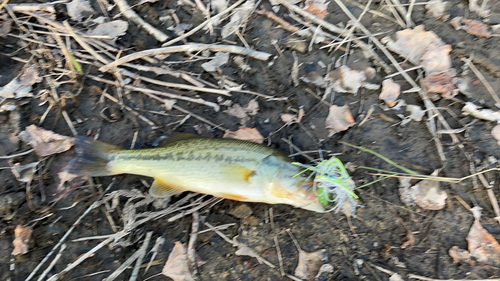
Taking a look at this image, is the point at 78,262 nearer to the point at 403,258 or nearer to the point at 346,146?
the point at 346,146

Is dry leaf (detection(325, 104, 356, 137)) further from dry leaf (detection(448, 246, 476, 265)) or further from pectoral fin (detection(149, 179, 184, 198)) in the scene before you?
pectoral fin (detection(149, 179, 184, 198))

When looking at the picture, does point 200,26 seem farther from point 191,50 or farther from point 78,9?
point 78,9

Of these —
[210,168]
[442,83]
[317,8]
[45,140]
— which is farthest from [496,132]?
[45,140]

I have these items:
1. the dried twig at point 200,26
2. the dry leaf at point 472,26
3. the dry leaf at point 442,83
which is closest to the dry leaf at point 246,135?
the dried twig at point 200,26

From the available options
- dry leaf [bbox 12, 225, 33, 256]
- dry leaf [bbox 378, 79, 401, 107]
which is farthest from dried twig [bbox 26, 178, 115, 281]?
dry leaf [bbox 378, 79, 401, 107]

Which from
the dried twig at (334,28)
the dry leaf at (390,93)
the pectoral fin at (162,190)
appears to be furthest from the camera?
the dried twig at (334,28)

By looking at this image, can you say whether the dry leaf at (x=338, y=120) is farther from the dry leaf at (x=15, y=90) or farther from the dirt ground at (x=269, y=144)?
the dry leaf at (x=15, y=90)
